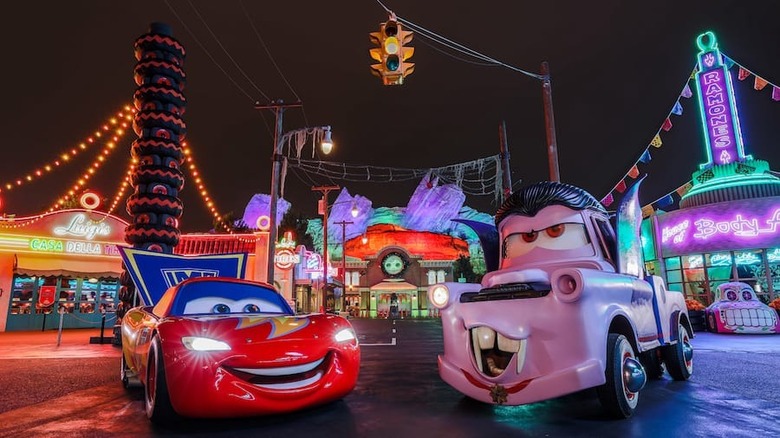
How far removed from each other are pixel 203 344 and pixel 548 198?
3853 mm

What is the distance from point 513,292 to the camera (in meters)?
4.11

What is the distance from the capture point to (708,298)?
19594 mm

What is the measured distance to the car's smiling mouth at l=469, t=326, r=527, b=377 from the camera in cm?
396

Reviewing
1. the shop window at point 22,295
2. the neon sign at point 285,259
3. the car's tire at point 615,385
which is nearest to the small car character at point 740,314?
the car's tire at point 615,385

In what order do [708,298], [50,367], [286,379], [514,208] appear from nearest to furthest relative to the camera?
1. [286,379]
2. [514,208]
3. [50,367]
4. [708,298]

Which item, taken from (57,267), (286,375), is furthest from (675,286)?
(57,267)

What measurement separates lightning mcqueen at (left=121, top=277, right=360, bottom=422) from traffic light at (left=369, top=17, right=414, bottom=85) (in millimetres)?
4422

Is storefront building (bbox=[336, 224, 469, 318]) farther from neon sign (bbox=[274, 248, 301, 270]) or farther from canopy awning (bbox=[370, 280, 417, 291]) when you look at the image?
neon sign (bbox=[274, 248, 301, 270])

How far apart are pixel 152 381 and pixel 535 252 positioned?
4.14 meters

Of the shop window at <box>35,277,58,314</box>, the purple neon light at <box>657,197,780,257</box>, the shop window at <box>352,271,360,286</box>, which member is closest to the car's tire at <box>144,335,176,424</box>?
the shop window at <box>35,277,58,314</box>

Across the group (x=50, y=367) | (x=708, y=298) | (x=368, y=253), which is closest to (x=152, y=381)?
(x=50, y=367)

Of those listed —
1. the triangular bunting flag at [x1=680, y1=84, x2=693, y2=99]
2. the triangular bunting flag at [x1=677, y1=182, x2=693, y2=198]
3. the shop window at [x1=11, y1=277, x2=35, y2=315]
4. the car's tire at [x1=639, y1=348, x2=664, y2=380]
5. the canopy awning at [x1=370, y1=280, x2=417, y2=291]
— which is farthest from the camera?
the canopy awning at [x1=370, y1=280, x2=417, y2=291]

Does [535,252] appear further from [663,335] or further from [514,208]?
[663,335]

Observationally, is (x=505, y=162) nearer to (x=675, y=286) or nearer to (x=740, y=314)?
(x=740, y=314)
